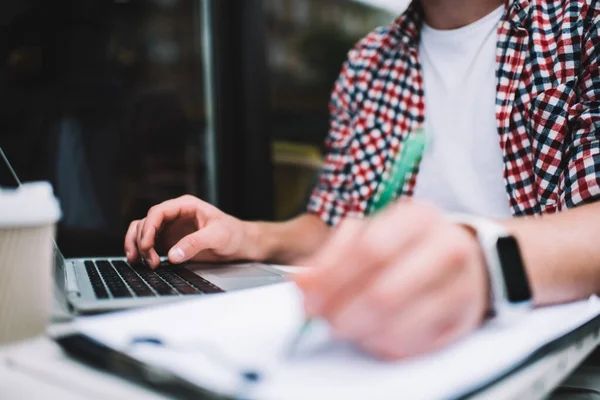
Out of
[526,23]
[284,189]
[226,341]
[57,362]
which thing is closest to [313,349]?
[226,341]

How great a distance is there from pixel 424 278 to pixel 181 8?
1644mm

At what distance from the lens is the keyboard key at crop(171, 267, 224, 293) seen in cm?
59

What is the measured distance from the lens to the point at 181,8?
1765mm

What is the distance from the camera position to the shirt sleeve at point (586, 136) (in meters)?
0.73

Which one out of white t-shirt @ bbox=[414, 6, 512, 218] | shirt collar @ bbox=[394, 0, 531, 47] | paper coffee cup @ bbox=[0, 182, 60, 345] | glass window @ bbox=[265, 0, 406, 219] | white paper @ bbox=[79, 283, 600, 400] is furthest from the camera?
glass window @ bbox=[265, 0, 406, 219]

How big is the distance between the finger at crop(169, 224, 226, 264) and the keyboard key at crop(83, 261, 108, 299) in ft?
0.34

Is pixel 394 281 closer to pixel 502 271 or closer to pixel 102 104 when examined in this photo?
pixel 502 271

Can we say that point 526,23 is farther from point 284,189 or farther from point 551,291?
point 284,189

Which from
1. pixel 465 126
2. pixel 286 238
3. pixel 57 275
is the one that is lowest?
pixel 286 238

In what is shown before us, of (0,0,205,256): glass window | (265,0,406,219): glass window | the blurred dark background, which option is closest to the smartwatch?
(0,0,205,256): glass window

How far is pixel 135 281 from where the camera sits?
2.07 ft

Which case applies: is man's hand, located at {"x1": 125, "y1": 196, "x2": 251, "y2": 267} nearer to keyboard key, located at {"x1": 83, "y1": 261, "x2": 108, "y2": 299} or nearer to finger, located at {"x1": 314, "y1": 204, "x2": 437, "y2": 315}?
keyboard key, located at {"x1": 83, "y1": 261, "x2": 108, "y2": 299}

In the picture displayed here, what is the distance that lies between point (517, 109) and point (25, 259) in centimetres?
79

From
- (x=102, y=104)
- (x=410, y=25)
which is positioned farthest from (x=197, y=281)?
(x=102, y=104)
